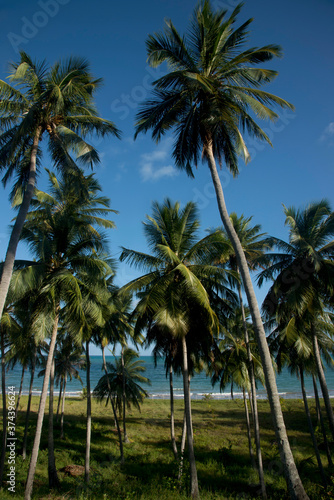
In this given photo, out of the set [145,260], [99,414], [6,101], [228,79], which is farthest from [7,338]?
[99,414]

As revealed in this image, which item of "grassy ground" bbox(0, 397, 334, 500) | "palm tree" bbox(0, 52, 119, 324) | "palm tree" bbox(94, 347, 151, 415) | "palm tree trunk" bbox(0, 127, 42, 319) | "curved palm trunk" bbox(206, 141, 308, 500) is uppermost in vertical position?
"palm tree" bbox(0, 52, 119, 324)

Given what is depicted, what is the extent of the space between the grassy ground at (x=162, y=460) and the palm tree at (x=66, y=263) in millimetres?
4418

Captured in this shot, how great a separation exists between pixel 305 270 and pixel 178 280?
5.98m

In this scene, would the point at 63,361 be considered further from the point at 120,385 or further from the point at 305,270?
the point at 305,270

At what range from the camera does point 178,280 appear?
41.2ft

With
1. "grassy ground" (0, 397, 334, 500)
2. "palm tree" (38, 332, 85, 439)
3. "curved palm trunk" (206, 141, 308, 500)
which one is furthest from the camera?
"palm tree" (38, 332, 85, 439)

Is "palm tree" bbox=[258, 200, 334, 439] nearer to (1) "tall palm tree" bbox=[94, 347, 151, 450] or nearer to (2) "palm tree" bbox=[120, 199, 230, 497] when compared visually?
(2) "palm tree" bbox=[120, 199, 230, 497]

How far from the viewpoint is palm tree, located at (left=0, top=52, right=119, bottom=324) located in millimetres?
10250

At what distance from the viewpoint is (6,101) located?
10.6 m

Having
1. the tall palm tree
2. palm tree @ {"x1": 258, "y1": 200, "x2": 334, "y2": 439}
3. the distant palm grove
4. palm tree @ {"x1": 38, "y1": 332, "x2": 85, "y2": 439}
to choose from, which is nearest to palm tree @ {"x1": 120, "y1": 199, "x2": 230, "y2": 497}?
the distant palm grove

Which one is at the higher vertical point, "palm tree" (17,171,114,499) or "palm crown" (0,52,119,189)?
"palm crown" (0,52,119,189)

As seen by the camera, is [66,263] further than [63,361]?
No

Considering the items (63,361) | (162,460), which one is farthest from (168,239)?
(63,361)

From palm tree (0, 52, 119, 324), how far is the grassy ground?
10889mm
